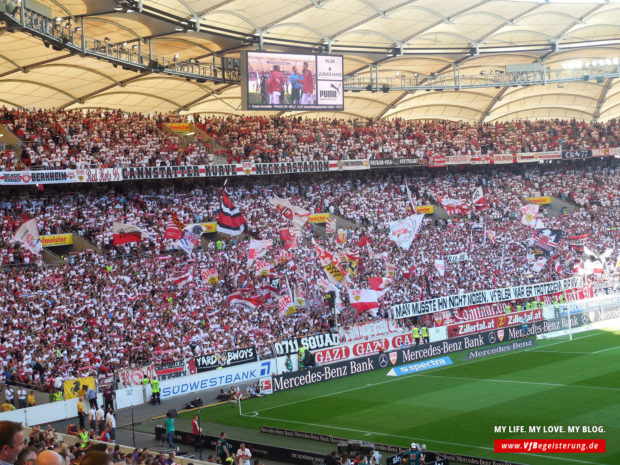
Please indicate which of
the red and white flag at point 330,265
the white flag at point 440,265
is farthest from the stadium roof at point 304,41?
the white flag at point 440,265

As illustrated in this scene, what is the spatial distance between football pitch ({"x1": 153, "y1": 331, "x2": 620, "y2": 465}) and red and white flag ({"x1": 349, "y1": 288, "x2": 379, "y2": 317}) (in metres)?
5.22

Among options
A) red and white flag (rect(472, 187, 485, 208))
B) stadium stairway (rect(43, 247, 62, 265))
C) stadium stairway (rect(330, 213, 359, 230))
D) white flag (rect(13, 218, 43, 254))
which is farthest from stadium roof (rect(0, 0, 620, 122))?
stadium stairway (rect(330, 213, 359, 230))

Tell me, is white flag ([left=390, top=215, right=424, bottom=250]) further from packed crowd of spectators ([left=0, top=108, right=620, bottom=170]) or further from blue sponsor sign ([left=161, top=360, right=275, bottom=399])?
blue sponsor sign ([left=161, top=360, right=275, bottom=399])

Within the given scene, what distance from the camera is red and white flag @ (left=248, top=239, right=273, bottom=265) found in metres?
40.1

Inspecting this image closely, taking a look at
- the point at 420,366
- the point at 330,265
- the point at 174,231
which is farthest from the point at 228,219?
the point at 420,366

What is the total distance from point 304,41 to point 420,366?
22830 millimetres

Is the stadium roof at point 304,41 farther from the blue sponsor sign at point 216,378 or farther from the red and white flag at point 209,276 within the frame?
the blue sponsor sign at point 216,378

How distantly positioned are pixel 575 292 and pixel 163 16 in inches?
1240

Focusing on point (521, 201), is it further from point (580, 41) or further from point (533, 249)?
point (580, 41)

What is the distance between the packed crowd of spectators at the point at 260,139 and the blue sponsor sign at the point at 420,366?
18914 millimetres

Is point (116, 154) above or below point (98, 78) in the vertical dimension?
below

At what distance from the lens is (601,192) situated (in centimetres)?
6481

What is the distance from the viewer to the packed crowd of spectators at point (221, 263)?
34.5 meters

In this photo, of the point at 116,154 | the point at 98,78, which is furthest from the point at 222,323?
the point at 98,78
